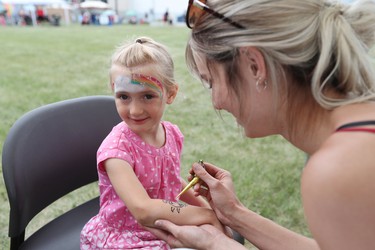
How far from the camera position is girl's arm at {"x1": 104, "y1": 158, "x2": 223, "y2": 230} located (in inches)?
52.7

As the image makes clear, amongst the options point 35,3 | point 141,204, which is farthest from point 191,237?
point 35,3

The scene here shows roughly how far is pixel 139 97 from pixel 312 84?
647 millimetres

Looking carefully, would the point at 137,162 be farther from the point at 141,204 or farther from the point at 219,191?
the point at 219,191

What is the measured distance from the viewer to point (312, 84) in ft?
3.33

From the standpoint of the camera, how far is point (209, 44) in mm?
1099

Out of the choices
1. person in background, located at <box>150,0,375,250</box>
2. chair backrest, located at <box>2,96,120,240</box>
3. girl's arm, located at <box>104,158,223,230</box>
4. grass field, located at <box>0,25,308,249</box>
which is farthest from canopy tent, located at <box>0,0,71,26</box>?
person in background, located at <box>150,0,375,250</box>

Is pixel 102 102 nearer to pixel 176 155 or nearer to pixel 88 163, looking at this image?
pixel 88 163

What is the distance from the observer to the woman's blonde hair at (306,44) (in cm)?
100

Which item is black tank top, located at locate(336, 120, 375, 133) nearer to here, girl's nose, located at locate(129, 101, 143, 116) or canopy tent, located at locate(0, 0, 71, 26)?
girl's nose, located at locate(129, 101, 143, 116)

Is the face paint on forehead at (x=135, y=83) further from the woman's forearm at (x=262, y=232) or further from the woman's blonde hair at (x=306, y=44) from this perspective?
the woman's forearm at (x=262, y=232)

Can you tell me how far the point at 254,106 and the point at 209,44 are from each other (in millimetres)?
208

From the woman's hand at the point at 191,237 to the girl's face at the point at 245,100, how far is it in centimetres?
37

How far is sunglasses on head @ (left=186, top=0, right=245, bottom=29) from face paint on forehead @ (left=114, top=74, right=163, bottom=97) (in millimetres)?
327

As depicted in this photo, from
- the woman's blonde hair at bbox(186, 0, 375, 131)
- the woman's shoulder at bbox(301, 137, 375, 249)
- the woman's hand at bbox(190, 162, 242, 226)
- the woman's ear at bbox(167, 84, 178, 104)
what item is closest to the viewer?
the woman's shoulder at bbox(301, 137, 375, 249)
